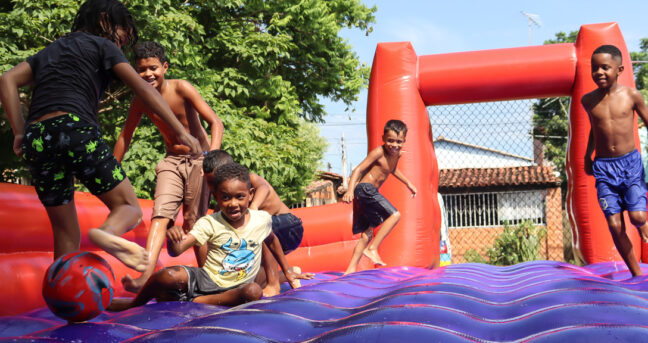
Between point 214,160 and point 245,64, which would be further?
point 245,64

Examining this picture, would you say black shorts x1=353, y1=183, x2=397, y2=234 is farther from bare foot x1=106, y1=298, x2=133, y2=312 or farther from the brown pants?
bare foot x1=106, y1=298, x2=133, y2=312

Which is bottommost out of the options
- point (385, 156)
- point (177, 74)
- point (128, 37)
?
point (385, 156)

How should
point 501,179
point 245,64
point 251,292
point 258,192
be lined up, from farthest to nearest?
point 501,179 → point 245,64 → point 258,192 → point 251,292

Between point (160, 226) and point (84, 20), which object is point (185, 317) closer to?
point (160, 226)

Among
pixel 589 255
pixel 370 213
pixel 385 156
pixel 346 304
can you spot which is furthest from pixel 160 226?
pixel 589 255

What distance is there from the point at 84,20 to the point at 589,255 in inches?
195

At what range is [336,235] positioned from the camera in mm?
6008

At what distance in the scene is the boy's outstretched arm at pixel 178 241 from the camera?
2854 millimetres

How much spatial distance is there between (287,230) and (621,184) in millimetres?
2180

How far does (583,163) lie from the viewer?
5.79 metres

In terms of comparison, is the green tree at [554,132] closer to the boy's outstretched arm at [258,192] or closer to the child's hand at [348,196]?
the child's hand at [348,196]

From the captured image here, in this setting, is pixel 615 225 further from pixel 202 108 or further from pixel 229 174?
pixel 202 108

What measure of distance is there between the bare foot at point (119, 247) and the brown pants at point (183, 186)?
53.5 inches

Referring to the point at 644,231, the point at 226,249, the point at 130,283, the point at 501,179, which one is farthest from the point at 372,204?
the point at 501,179
